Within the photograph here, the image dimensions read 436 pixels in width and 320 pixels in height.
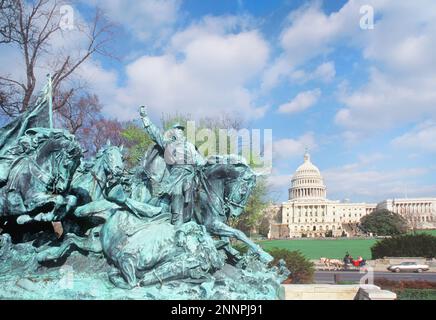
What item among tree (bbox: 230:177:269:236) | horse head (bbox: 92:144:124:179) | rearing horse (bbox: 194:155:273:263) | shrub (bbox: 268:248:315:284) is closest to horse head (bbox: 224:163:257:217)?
rearing horse (bbox: 194:155:273:263)

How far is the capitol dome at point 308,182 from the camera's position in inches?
3765

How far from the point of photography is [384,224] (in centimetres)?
6369

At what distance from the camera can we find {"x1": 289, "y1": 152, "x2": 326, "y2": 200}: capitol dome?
314 ft

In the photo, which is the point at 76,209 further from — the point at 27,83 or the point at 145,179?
the point at 27,83

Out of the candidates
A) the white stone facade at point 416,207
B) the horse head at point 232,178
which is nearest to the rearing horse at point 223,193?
the horse head at point 232,178

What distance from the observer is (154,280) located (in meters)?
6.81

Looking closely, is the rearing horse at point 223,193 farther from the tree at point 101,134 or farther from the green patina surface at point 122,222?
the tree at point 101,134

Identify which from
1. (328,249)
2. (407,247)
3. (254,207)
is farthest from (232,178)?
(328,249)

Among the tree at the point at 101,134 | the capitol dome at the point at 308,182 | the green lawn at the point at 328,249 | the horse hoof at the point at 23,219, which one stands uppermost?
the capitol dome at the point at 308,182

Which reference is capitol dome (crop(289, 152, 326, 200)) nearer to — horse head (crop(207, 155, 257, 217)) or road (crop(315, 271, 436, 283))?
road (crop(315, 271, 436, 283))

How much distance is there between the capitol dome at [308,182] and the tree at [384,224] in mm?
27938

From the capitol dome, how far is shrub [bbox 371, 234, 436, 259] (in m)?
69.7
